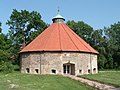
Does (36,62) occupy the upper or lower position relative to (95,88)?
upper

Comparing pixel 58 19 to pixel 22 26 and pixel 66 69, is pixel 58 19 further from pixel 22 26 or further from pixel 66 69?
pixel 22 26

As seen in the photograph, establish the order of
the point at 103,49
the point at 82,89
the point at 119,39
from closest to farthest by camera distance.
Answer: the point at 82,89 → the point at 103,49 → the point at 119,39

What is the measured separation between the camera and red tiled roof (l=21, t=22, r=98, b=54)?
35.1 meters

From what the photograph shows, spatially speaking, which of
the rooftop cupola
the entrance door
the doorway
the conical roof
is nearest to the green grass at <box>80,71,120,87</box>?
the doorway

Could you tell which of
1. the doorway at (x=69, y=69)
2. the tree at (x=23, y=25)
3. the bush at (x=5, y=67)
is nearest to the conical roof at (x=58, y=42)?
the doorway at (x=69, y=69)

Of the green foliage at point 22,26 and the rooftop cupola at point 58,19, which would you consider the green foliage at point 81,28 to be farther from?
the rooftop cupola at point 58,19

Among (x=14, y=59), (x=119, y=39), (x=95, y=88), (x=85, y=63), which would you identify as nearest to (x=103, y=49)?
(x=119, y=39)

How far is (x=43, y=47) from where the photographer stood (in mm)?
35156

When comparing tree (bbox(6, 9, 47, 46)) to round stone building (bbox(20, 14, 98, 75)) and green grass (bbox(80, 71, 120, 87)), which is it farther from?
green grass (bbox(80, 71, 120, 87))

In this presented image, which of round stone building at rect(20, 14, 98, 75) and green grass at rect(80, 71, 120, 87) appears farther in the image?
round stone building at rect(20, 14, 98, 75)

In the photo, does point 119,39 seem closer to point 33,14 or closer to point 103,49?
point 103,49

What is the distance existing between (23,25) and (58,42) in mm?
23342

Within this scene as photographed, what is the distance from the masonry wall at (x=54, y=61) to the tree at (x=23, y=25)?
20789mm

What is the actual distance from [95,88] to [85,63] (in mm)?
14220
